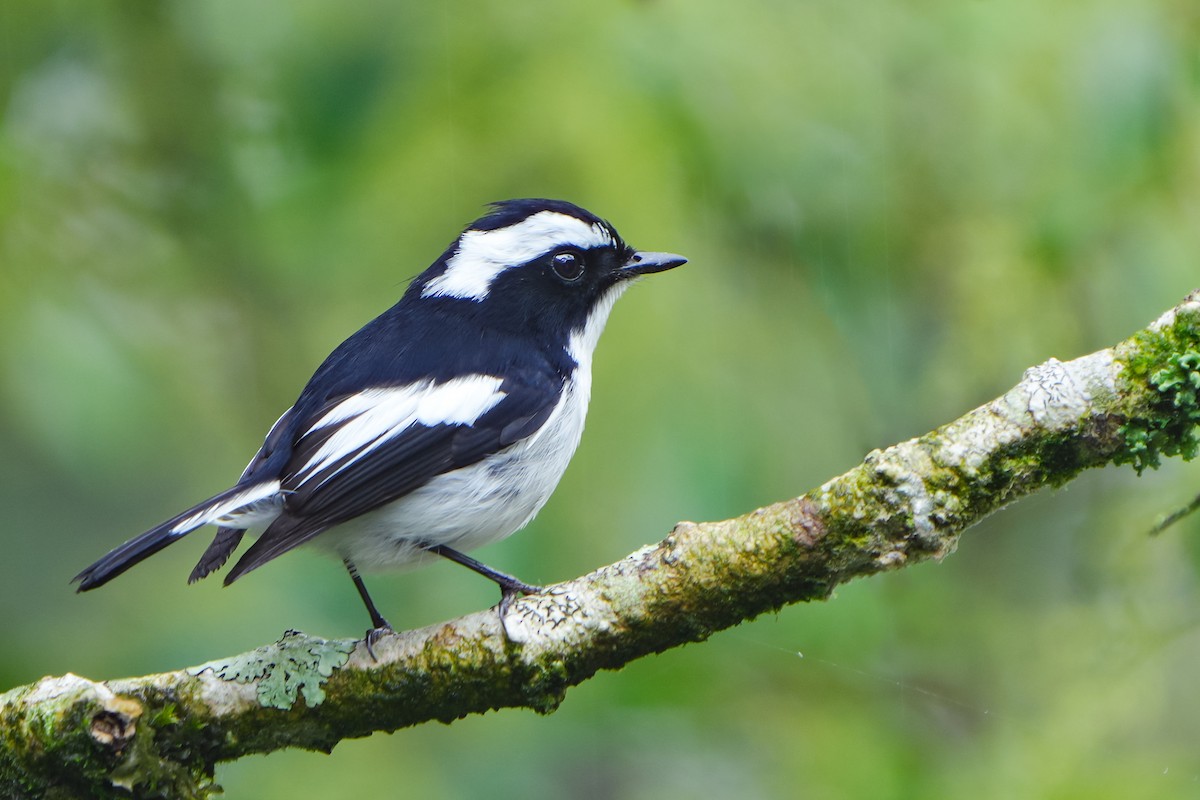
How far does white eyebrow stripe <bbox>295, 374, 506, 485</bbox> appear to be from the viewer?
2.99 m

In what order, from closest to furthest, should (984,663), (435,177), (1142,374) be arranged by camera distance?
(1142,374) → (435,177) → (984,663)

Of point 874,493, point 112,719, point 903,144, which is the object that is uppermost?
point 903,144

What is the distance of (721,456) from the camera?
10.0ft

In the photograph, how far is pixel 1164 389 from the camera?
224 centimetres

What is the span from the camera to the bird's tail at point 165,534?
2.73 metres

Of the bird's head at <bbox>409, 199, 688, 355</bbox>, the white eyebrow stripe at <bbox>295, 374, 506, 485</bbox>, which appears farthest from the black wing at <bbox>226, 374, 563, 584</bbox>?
the bird's head at <bbox>409, 199, 688, 355</bbox>

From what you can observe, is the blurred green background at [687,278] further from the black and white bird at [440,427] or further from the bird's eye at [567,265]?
the bird's eye at [567,265]

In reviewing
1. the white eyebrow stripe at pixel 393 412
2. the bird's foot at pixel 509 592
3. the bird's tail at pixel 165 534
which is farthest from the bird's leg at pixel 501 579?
the bird's tail at pixel 165 534

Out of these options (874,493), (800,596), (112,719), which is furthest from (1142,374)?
(112,719)

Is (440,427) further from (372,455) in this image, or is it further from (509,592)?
(509,592)

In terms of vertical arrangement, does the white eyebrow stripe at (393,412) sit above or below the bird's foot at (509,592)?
above

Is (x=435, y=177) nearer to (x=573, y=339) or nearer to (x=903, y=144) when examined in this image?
(x=573, y=339)

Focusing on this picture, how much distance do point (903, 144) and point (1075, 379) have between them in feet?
5.33

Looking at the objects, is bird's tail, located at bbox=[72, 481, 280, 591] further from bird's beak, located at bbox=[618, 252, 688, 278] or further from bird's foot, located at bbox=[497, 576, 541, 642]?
bird's beak, located at bbox=[618, 252, 688, 278]
